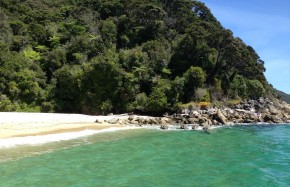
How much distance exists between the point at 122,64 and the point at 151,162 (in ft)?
114

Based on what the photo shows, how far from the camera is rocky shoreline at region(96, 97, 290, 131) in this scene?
43447 mm

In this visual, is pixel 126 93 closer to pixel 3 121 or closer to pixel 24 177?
pixel 3 121

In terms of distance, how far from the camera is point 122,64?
182 ft

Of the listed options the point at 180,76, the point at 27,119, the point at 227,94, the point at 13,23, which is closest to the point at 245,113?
the point at 227,94

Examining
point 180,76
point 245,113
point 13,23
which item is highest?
point 13,23

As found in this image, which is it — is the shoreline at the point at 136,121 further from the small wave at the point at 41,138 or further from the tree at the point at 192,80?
the tree at the point at 192,80

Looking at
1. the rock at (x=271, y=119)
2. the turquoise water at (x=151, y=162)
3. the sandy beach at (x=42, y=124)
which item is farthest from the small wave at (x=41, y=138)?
the rock at (x=271, y=119)

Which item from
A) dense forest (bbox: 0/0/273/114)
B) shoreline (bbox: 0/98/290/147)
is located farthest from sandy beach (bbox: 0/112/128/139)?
dense forest (bbox: 0/0/273/114)

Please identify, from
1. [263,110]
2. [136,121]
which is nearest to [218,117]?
[136,121]

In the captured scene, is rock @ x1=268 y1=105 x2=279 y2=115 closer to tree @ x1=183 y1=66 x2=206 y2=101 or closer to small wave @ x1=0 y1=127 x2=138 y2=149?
tree @ x1=183 y1=66 x2=206 y2=101

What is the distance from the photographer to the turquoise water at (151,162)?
17.9 metres

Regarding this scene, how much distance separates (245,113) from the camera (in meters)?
51.3

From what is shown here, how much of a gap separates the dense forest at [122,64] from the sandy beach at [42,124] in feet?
29.9

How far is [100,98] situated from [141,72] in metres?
7.82
